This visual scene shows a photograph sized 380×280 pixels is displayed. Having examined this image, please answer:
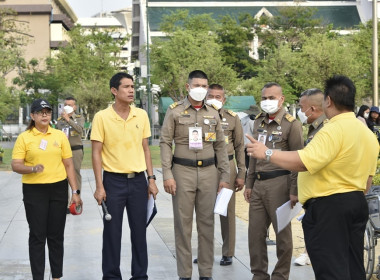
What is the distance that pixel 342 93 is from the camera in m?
5.54

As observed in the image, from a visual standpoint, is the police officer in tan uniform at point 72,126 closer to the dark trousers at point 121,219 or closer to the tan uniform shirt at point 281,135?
the dark trousers at point 121,219

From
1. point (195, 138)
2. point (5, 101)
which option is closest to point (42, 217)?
point (195, 138)

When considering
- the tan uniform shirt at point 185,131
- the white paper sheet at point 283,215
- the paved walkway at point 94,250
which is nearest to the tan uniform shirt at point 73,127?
the paved walkway at point 94,250

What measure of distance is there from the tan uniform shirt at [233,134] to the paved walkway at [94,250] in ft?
4.14

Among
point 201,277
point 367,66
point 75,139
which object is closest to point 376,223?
point 201,277

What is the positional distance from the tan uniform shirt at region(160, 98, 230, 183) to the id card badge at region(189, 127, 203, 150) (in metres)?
0.06

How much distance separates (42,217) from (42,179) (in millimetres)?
361

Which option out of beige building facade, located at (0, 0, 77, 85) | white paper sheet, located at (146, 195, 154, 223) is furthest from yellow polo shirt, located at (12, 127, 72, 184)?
beige building facade, located at (0, 0, 77, 85)

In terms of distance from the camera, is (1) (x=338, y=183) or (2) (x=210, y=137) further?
(2) (x=210, y=137)

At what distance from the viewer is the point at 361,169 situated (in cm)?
554

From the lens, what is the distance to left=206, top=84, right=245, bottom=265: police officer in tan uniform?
9340 mm

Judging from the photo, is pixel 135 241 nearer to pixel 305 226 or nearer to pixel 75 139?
pixel 305 226

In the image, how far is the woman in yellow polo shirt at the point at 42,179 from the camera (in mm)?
7664

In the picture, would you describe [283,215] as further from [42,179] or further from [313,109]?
[42,179]
